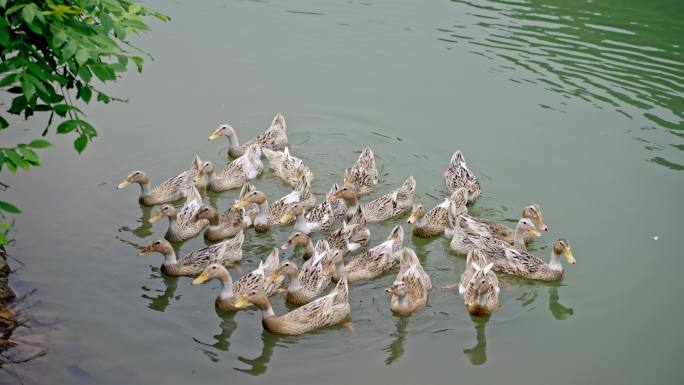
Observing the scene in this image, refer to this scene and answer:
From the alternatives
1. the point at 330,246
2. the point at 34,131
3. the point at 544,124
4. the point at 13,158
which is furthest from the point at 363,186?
the point at 13,158

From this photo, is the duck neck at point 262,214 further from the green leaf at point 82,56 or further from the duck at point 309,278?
the green leaf at point 82,56

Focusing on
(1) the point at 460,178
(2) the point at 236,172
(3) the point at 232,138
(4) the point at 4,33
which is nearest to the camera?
(4) the point at 4,33

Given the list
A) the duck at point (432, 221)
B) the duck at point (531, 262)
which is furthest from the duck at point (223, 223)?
the duck at point (531, 262)

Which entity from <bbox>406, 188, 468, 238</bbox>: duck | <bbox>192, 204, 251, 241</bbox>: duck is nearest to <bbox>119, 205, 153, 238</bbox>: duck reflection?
<bbox>192, 204, 251, 241</bbox>: duck

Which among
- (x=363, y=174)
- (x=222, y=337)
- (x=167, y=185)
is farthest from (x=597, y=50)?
(x=222, y=337)

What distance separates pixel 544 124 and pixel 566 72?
79.4 inches

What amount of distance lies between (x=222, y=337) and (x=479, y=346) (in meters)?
2.52

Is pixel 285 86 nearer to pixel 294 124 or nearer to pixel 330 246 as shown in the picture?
pixel 294 124

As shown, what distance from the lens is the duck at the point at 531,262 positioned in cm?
934

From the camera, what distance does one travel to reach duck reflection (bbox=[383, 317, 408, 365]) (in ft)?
26.2

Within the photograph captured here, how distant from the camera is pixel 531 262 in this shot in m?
9.35

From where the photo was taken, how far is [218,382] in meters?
7.52

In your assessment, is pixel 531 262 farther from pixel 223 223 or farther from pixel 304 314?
pixel 223 223

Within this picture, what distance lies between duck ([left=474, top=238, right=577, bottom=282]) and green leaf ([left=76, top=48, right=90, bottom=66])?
18.7 ft
